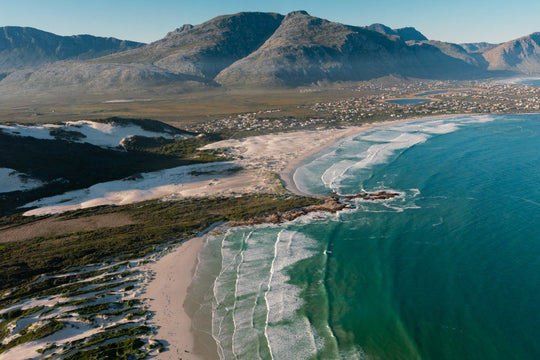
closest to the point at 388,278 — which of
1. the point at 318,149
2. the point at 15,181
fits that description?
the point at 318,149

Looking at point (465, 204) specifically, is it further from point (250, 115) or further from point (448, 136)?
point (250, 115)

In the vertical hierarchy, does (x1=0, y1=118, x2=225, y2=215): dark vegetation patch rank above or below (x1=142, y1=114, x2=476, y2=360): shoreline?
above

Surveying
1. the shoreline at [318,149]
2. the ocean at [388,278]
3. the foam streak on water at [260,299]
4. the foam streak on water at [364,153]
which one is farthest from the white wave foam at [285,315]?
the foam streak on water at [364,153]

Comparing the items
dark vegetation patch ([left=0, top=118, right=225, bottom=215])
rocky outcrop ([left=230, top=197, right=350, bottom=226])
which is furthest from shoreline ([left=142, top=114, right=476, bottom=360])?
dark vegetation patch ([left=0, top=118, right=225, bottom=215])

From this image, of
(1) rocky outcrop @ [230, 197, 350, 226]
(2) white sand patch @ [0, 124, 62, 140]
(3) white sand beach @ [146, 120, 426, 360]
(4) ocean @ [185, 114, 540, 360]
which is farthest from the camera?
(2) white sand patch @ [0, 124, 62, 140]

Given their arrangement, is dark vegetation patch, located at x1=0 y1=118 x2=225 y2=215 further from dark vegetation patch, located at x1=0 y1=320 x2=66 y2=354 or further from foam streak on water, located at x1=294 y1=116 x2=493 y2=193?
dark vegetation patch, located at x1=0 y1=320 x2=66 y2=354

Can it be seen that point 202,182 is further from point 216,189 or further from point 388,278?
point 388,278
